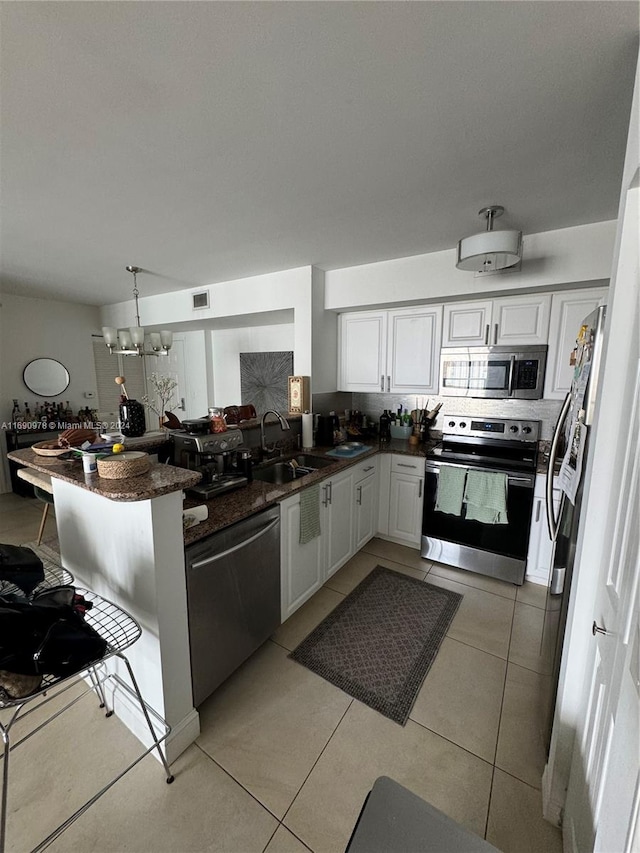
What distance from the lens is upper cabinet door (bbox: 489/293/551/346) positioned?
103 inches

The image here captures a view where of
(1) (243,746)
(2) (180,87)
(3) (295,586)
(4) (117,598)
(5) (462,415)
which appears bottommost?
(1) (243,746)

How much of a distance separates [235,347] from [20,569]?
391cm

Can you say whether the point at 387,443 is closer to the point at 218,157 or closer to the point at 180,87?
the point at 218,157

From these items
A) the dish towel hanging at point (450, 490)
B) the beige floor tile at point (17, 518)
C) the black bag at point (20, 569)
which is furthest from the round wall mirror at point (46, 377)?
the dish towel hanging at point (450, 490)

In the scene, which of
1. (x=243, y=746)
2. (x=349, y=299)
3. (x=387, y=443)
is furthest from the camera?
(x=387, y=443)

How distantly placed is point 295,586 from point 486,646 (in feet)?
3.93

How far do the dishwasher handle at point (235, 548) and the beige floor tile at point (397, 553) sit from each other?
146cm

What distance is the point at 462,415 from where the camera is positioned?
3.26m

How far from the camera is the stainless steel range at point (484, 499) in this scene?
255 cm

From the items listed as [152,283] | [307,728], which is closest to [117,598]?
[307,728]

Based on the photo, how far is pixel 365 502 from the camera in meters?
3.04

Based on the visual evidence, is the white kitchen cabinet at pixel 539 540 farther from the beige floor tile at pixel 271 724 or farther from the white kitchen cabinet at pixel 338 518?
the beige floor tile at pixel 271 724

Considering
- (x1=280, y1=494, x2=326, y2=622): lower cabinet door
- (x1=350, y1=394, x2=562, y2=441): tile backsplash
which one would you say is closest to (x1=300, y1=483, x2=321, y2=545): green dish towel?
(x1=280, y1=494, x2=326, y2=622): lower cabinet door

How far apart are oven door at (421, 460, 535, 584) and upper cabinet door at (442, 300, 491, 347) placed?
1044 mm
